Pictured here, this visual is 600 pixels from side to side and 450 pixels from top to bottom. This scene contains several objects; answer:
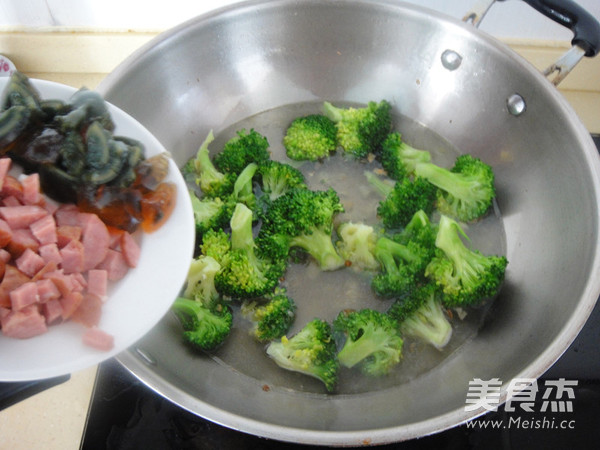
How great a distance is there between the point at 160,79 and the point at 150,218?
2.01 feet

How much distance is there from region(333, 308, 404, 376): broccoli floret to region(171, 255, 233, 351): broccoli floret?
288 millimetres

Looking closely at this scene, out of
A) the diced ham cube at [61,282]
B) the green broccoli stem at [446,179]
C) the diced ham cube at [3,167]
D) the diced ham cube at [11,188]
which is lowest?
the diced ham cube at [61,282]

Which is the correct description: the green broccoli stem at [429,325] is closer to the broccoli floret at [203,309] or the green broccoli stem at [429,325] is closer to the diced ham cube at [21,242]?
the broccoli floret at [203,309]

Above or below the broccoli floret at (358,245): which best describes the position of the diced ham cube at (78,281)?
below

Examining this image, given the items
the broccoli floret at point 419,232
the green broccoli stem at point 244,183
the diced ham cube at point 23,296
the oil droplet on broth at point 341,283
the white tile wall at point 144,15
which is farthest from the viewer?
the white tile wall at point 144,15

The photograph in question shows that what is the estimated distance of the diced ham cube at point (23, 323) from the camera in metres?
0.90

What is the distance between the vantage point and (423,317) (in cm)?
129

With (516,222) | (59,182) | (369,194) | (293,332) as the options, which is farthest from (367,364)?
(59,182)

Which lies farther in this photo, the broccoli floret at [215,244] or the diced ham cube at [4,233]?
the broccoli floret at [215,244]

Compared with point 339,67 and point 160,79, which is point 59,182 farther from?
point 339,67

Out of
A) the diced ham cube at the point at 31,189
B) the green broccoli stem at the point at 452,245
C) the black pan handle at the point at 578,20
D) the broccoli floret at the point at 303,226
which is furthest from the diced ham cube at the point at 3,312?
the black pan handle at the point at 578,20

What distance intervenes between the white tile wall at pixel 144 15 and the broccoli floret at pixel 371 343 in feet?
3.34

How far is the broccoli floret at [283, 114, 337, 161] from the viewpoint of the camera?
1557mm

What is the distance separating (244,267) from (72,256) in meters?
0.42
